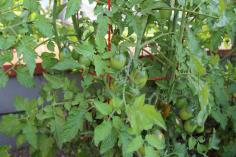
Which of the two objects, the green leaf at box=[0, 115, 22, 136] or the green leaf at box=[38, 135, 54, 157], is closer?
the green leaf at box=[0, 115, 22, 136]

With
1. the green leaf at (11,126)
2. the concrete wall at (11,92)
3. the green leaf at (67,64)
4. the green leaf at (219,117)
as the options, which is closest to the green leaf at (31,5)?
→ the green leaf at (67,64)

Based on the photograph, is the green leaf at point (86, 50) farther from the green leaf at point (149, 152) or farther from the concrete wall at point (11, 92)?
the concrete wall at point (11, 92)

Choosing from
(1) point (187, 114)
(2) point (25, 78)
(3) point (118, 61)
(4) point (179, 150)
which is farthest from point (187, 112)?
(2) point (25, 78)

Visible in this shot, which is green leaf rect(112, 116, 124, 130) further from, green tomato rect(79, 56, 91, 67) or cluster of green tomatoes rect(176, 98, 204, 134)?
cluster of green tomatoes rect(176, 98, 204, 134)

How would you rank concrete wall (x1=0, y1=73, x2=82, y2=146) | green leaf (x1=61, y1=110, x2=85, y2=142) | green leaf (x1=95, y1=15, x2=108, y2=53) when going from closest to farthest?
green leaf (x1=95, y1=15, x2=108, y2=53) < green leaf (x1=61, y1=110, x2=85, y2=142) < concrete wall (x1=0, y1=73, x2=82, y2=146)

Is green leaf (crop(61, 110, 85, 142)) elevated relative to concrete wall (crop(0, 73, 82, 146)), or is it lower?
elevated

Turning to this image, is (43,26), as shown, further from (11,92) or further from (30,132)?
(11,92)

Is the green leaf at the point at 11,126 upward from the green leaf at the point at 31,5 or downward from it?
downward

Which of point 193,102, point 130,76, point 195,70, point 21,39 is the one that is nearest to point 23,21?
point 21,39

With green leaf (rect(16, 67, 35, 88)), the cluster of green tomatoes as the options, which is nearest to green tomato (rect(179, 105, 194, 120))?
the cluster of green tomatoes

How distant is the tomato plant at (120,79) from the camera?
145cm

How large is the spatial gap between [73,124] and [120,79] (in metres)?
0.25

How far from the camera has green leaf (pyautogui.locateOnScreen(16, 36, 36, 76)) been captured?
57.1 inches

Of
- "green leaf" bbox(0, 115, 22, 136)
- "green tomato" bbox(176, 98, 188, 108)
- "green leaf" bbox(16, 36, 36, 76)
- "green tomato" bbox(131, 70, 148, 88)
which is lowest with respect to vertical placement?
"green leaf" bbox(0, 115, 22, 136)
